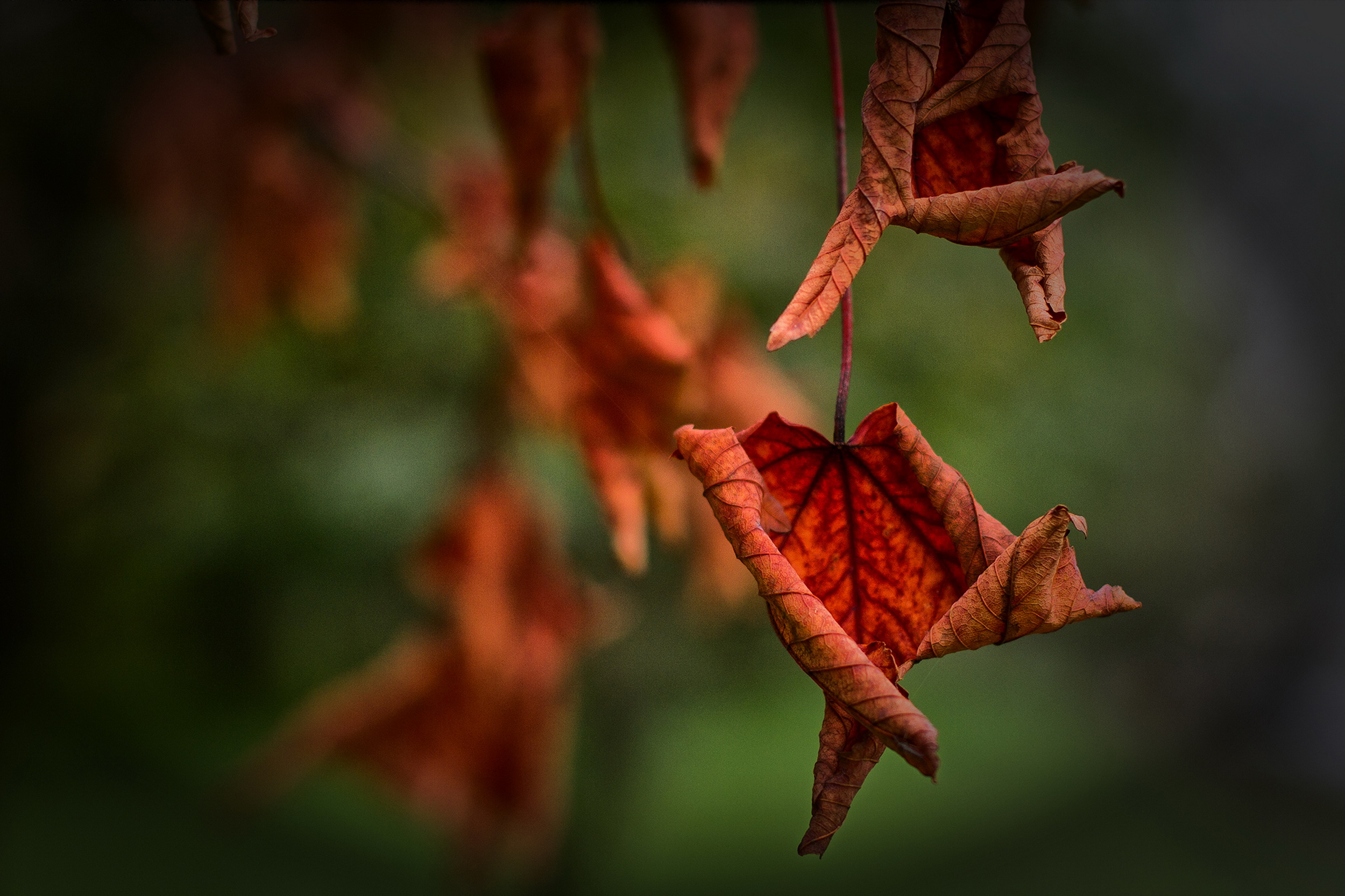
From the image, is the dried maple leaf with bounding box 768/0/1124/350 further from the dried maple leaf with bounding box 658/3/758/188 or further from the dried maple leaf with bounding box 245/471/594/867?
the dried maple leaf with bounding box 245/471/594/867

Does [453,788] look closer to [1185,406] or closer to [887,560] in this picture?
[887,560]

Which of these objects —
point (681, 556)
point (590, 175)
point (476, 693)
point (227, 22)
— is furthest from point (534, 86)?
point (681, 556)

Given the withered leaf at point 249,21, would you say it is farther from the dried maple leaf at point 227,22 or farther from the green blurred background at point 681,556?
the green blurred background at point 681,556

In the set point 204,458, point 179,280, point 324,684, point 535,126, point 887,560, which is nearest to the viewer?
point 887,560

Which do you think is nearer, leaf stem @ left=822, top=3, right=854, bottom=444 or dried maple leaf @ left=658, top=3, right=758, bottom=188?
leaf stem @ left=822, top=3, right=854, bottom=444

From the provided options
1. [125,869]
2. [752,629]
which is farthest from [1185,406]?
[125,869]

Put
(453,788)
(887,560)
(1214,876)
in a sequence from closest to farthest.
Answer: (887,560) → (453,788) → (1214,876)

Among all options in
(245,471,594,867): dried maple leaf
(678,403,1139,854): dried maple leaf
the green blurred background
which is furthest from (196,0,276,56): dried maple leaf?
(245,471,594,867): dried maple leaf
